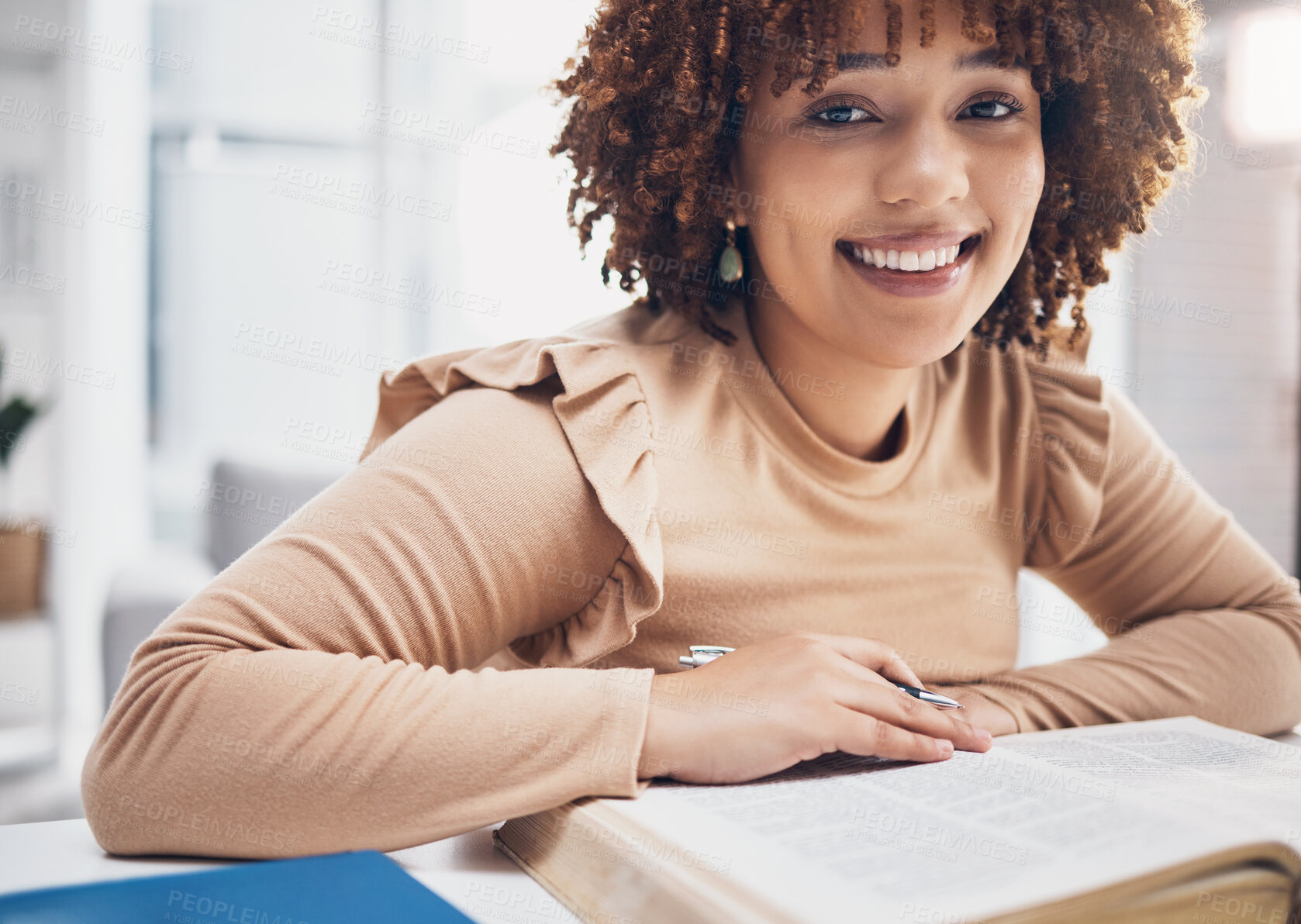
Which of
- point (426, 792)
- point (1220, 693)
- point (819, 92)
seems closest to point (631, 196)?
point (819, 92)

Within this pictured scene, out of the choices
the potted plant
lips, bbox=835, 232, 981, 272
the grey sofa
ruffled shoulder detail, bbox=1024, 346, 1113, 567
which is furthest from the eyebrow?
the potted plant

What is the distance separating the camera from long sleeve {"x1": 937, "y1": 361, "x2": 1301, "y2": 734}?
958 mm

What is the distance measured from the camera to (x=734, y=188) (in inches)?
38.9

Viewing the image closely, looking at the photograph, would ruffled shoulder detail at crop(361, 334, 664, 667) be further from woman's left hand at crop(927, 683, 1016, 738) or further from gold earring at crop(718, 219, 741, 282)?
woman's left hand at crop(927, 683, 1016, 738)

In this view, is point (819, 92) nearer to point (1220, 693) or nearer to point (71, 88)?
point (1220, 693)

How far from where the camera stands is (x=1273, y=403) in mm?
3746

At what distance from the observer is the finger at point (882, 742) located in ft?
2.21

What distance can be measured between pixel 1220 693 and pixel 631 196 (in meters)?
0.71

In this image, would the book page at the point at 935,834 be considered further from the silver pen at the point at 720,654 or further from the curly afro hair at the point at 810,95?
the curly afro hair at the point at 810,95

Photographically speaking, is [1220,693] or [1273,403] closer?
[1220,693]

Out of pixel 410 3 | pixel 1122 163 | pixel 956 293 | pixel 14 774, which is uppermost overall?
pixel 410 3

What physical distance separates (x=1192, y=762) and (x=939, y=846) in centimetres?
30

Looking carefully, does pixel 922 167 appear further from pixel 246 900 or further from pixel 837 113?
pixel 246 900

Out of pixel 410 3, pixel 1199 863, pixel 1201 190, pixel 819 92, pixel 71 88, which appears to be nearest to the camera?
pixel 1199 863
